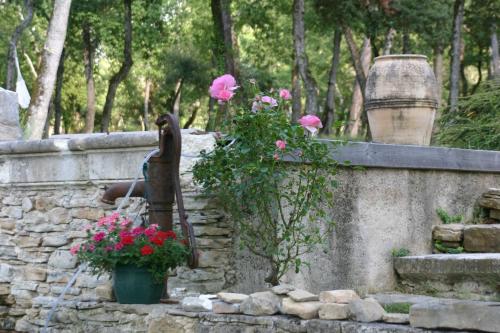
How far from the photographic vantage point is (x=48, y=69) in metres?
15.3

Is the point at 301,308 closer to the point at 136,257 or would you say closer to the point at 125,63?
the point at 136,257

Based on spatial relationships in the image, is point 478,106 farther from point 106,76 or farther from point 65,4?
point 106,76

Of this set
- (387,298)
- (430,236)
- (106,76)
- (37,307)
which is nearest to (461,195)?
(430,236)

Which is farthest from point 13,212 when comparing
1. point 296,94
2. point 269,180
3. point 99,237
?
point 296,94

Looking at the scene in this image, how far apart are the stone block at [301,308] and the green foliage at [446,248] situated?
2.59 m

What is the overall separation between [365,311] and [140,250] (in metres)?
1.61

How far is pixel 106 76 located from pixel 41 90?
21836 millimetres

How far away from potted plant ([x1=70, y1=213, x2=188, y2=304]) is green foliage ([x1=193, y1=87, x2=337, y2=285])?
0.53 metres

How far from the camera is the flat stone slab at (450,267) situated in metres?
6.14

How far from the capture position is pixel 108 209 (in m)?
6.66

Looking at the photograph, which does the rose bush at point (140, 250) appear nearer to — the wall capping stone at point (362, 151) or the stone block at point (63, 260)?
the wall capping stone at point (362, 151)

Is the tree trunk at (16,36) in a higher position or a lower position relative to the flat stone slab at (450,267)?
higher

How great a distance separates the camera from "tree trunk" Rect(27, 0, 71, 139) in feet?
49.5

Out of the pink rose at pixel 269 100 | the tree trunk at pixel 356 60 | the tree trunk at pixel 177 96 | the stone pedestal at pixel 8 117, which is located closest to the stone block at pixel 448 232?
the pink rose at pixel 269 100
